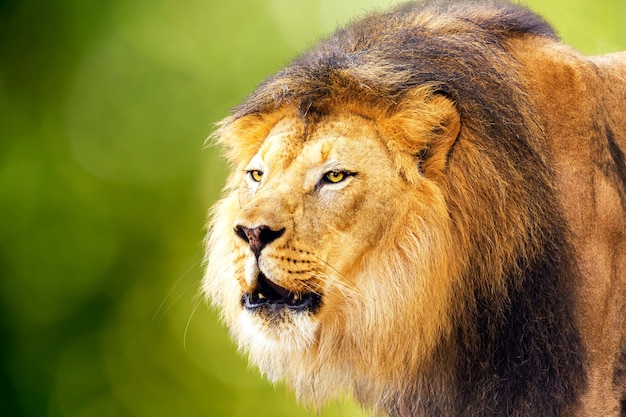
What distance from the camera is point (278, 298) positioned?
3.03 m

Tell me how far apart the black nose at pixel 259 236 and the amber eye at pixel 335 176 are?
262 millimetres

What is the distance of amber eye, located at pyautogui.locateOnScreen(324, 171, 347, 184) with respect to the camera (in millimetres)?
2994

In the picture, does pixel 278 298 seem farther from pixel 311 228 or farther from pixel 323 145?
pixel 323 145

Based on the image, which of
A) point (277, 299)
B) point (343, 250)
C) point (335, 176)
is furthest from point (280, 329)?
point (335, 176)

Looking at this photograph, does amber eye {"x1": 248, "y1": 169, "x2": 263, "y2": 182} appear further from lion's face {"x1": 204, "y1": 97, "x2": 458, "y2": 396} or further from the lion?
lion's face {"x1": 204, "y1": 97, "x2": 458, "y2": 396}

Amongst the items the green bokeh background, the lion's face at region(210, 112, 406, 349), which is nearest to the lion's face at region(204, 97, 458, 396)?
the lion's face at region(210, 112, 406, 349)

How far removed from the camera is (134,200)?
28.2ft

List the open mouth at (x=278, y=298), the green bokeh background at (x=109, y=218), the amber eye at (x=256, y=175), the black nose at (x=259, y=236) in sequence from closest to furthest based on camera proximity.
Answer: the black nose at (x=259, y=236)
the open mouth at (x=278, y=298)
the amber eye at (x=256, y=175)
the green bokeh background at (x=109, y=218)

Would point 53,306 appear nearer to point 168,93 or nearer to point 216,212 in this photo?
point 168,93

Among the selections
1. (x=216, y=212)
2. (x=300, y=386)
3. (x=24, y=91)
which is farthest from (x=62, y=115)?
(x=300, y=386)

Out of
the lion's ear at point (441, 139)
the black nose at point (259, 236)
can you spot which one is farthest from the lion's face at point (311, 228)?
the lion's ear at point (441, 139)

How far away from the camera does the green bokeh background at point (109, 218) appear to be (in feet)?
27.7

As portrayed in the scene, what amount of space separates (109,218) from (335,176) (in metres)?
6.01

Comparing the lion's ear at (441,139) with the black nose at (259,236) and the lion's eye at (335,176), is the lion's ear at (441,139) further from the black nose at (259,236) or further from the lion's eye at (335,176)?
the black nose at (259,236)
